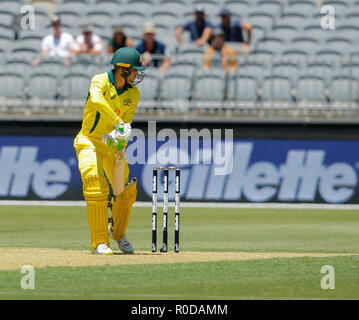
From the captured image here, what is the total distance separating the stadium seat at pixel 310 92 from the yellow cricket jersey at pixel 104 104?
943 centimetres

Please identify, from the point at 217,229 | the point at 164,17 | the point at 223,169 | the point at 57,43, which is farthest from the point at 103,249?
the point at 164,17

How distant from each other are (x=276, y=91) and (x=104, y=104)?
395 inches

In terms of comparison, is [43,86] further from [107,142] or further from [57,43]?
[107,142]

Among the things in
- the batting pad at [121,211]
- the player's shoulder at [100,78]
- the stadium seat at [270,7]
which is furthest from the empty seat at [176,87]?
the player's shoulder at [100,78]

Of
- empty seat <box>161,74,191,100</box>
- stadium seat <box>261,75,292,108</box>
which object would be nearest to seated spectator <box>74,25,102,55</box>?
empty seat <box>161,74,191,100</box>

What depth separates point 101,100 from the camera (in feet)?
37.5

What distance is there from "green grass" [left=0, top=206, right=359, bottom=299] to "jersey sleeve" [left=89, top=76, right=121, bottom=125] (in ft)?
5.88

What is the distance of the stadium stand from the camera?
20938mm

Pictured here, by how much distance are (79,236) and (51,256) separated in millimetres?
3477

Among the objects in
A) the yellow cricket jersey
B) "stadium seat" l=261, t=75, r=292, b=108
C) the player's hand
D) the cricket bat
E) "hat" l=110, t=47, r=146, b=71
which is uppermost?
"stadium seat" l=261, t=75, r=292, b=108

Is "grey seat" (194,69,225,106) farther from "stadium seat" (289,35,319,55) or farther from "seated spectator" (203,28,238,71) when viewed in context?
"stadium seat" (289,35,319,55)

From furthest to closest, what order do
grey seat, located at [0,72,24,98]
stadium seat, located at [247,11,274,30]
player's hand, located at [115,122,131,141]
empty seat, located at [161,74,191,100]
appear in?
stadium seat, located at [247,11,274,30] → grey seat, located at [0,72,24,98] → empty seat, located at [161,74,191,100] → player's hand, located at [115,122,131,141]
